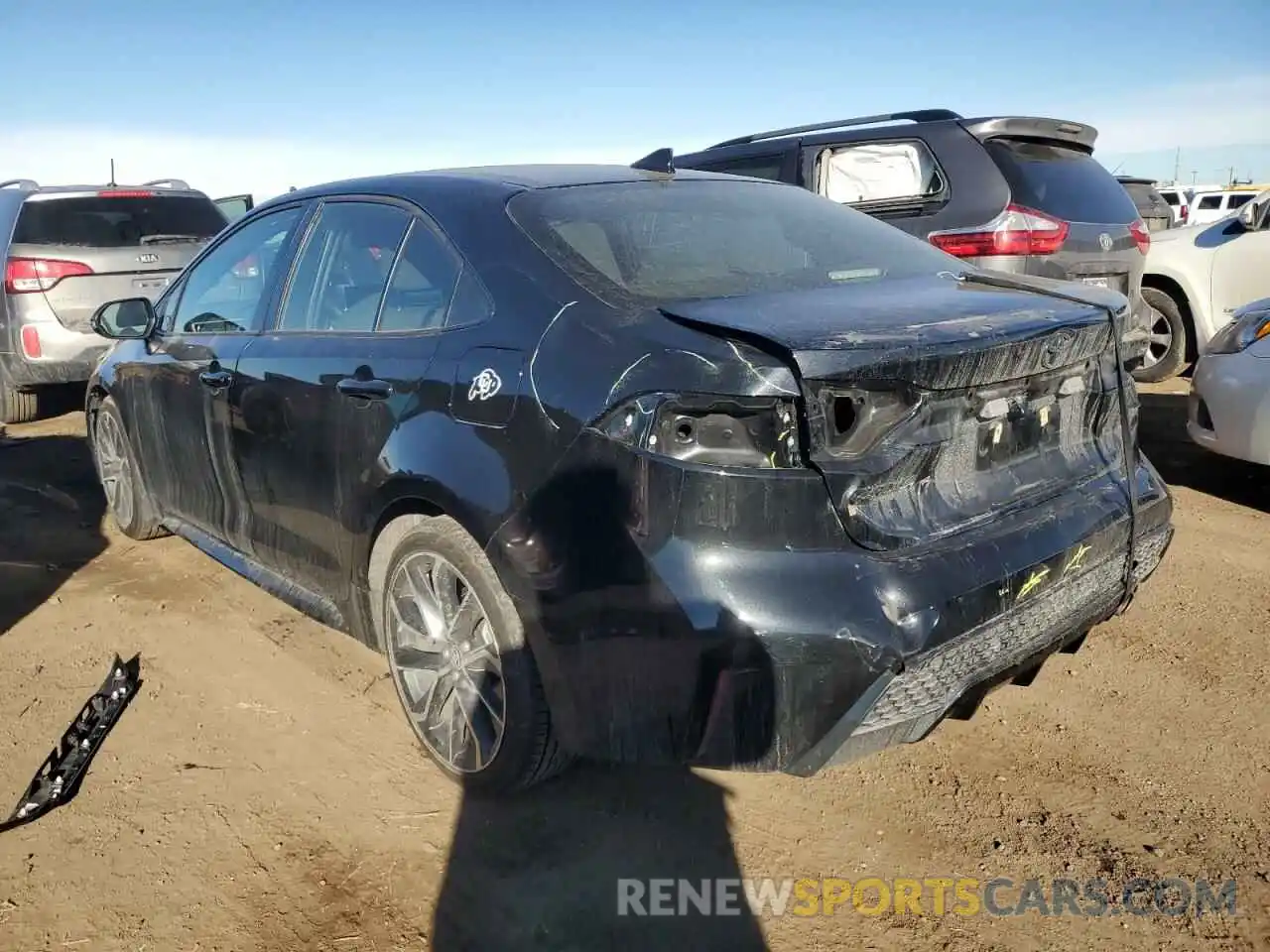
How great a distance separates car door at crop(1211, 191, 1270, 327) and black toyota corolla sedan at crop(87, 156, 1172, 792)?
5.83 meters

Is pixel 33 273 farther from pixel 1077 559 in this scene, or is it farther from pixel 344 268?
pixel 1077 559

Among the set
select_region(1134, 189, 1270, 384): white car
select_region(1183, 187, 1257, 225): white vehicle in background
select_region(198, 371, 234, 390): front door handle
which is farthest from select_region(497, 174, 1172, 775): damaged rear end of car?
Result: select_region(1183, 187, 1257, 225): white vehicle in background

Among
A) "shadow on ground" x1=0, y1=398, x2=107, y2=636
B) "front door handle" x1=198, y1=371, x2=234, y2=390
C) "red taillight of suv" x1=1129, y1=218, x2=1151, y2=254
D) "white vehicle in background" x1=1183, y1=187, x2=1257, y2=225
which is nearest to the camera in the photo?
"front door handle" x1=198, y1=371, x2=234, y2=390

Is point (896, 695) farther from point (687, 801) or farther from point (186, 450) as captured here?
point (186, 450)

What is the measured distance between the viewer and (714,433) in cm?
203

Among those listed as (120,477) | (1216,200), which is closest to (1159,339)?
(120,477)

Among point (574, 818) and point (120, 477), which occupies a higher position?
point (120, 477)

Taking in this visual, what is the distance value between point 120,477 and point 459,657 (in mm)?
2881

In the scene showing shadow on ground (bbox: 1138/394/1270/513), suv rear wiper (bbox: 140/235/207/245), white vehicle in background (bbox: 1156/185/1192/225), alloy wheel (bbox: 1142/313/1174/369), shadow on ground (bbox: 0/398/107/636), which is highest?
white vehicle in background (bbox: 1156/185/1192/225)

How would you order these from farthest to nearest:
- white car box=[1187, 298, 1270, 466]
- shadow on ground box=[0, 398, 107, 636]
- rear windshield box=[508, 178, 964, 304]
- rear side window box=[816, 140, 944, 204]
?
rear side window box=[816, 140, 944, 204]
white car box=[1187, 298, 1270, 466]
shadow on ground box=[0, 398, 107, 636]
rear windshield box=[508, 178, 964, 304]

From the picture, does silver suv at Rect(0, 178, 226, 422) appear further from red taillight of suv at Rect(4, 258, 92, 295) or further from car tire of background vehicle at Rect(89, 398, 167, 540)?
car tire of background vehicle at Rect(89, 398, 167, 540)

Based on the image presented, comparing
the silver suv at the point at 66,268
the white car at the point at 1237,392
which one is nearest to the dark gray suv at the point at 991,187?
the white car at the point at 1237,392

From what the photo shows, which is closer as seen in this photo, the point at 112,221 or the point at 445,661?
the point at 445,661

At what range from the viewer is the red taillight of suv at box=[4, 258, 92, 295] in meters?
6.74
